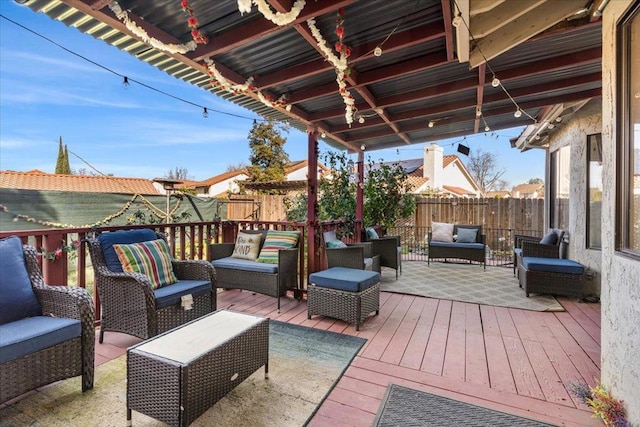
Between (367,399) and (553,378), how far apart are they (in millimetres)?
1404

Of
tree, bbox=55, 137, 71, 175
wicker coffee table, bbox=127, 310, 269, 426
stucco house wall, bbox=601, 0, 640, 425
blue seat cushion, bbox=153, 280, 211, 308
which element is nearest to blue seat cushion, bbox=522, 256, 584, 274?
stucco house wall, bbox=601, 0, 640, 425

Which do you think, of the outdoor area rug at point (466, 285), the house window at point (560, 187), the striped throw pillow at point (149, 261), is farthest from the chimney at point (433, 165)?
the striped throw pillow at point (149, 261)

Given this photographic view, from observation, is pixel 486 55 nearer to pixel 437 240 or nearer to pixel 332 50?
pixel 332 50

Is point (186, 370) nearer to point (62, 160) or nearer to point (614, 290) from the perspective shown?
point (614, 290)

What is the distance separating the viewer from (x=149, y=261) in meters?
2.88

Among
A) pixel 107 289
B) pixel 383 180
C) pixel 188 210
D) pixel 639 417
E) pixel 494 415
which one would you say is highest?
pixel 383 180

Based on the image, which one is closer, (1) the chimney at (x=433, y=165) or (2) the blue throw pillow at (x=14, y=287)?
(2) the blue throw pillow at (x=14, y=287)

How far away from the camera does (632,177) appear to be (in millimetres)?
1707

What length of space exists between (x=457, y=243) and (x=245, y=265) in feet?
14.8

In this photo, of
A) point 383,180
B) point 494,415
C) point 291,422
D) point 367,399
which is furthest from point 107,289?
point 383,180

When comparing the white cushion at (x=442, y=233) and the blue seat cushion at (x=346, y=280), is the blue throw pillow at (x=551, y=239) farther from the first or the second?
the blue seat cushion at (x=346, y=280)

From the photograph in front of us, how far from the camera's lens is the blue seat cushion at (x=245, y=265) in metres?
3.74

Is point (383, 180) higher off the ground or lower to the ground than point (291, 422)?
higher

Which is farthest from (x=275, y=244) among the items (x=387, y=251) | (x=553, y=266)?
(x=553, y=266)
